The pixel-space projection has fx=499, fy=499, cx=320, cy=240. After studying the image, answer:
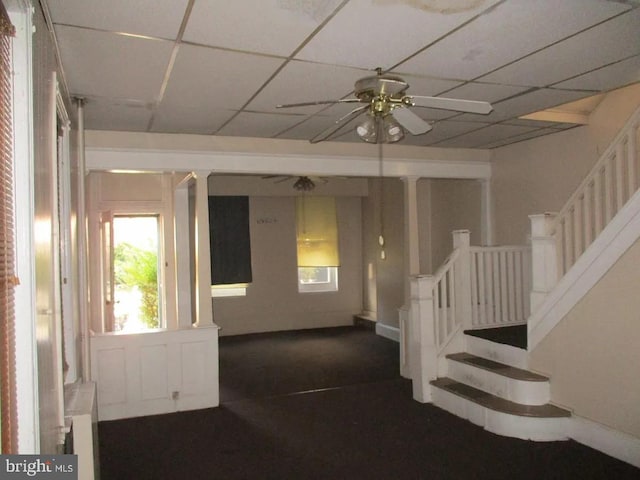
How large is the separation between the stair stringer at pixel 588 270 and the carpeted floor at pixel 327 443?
0.95 m

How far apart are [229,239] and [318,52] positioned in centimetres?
632

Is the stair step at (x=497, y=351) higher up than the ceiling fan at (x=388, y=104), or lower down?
lower down

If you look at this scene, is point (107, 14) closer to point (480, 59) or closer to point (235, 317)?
point (480, 59)

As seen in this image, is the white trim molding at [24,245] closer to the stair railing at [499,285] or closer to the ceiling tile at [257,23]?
the ceiling tile at [257,23]

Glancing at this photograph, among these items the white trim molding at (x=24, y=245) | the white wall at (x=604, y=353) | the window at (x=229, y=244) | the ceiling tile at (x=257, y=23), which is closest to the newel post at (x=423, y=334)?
the white wall at (x=604, y=353)

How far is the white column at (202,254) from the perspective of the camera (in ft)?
16.6

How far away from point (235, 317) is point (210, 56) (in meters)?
6.71

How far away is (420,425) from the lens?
4344 mm

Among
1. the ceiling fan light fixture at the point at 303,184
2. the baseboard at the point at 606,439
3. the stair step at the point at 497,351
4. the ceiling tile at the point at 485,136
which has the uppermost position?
the ceiling tile at the point at 485,136

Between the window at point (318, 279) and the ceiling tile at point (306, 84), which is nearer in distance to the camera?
the ceiling tile at point (306, 84)

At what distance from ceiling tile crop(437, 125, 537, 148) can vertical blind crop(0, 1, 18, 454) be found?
443cm

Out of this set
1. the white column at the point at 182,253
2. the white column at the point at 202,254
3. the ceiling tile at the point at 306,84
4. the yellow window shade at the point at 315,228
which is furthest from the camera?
the yellow window shade at the point at 315,228

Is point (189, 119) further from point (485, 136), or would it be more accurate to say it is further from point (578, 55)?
point (485, 136)

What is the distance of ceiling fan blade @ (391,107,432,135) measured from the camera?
9.88 ft
